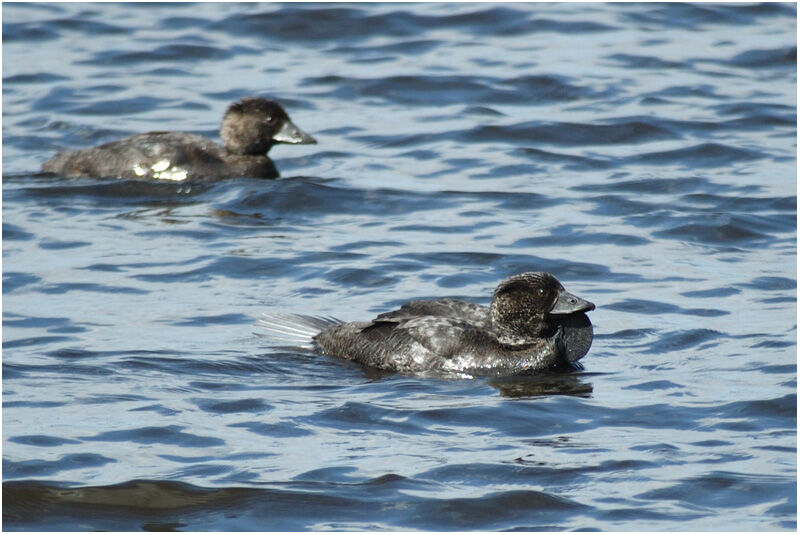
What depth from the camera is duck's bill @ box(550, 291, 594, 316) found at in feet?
29.8

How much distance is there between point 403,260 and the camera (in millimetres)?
11680

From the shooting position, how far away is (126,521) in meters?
6.89

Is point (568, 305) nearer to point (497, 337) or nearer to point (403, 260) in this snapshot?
point (497, 337)

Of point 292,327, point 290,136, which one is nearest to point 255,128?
point 290,136

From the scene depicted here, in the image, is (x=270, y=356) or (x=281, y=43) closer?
(x=270, y=356)

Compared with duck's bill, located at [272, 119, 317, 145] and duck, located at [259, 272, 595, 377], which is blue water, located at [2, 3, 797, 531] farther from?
duck's bill, located at [272, 119, 317, 145]

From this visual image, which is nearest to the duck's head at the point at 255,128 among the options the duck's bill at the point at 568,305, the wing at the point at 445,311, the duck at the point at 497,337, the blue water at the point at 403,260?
the blue water at the point at 403,260

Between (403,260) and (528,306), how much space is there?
2.53 metres

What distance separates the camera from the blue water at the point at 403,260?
23.6 feet

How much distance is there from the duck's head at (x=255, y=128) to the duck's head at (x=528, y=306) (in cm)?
551

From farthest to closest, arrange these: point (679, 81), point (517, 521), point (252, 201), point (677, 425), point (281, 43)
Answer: point (281, 43), point (679, 81), point (252, 201), point (677, 425), point (517, 521)

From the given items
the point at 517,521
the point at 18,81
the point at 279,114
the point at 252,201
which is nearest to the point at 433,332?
the point at 517,521

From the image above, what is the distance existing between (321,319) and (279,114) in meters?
4.91

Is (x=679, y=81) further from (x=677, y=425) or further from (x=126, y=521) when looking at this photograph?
(x=126, y=521)
